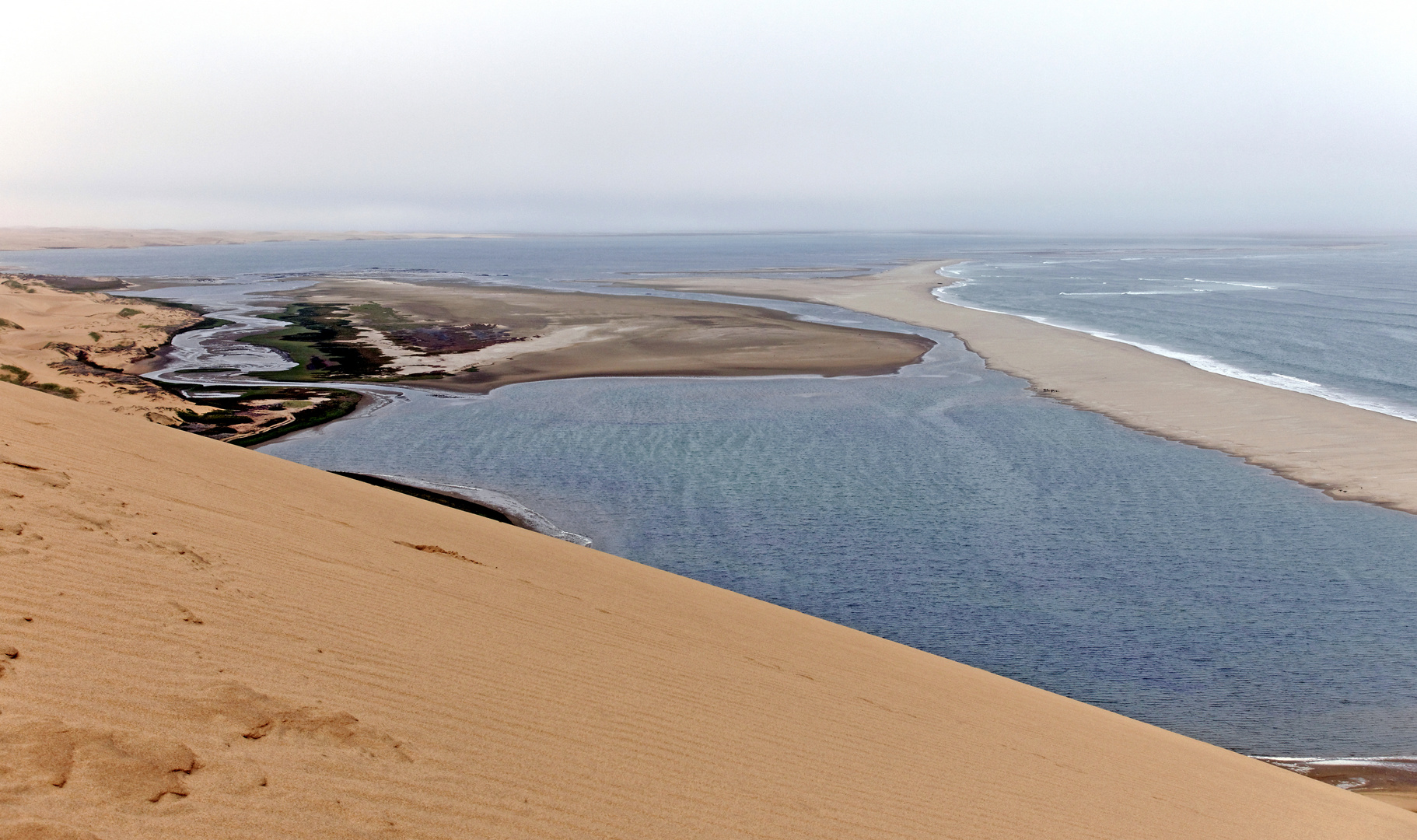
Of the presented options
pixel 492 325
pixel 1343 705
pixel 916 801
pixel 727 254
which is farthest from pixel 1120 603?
pixel 727 254

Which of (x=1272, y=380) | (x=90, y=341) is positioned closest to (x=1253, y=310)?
(x=1272, y=380)

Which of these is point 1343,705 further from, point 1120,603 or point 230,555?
point 230,555

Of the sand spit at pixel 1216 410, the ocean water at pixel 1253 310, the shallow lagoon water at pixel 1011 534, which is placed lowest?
the shallow lagoon water at pixel 1011 534

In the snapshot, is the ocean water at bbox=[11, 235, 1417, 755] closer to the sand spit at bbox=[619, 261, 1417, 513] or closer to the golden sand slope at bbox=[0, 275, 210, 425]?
the sand spit at bbox=[619, 261, 1417, 513]

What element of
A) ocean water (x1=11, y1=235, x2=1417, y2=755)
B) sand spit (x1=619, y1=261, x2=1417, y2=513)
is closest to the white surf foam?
sand spit (x1=619, y1=261, x2=1417, y2=513)

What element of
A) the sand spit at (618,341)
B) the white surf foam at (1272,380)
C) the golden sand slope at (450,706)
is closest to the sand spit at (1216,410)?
the white surf foam at (1272,380)

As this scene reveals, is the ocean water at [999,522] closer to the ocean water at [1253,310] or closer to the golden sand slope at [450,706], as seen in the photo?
the ocean water at [1253,310]

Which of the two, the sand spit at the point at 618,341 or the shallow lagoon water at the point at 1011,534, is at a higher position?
the sand spit at the point at 618,341
